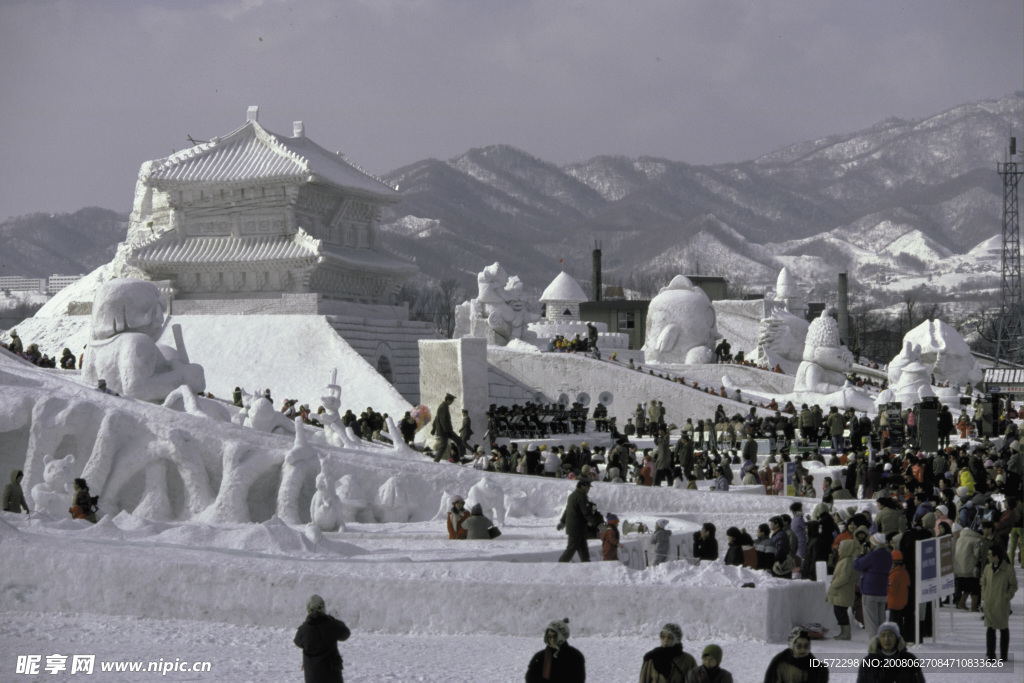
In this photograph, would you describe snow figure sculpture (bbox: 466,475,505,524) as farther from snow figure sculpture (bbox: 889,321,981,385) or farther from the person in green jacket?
snow figure sculpture (bbox: 889,321,981,385)

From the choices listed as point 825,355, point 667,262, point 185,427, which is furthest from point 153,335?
point 667,262

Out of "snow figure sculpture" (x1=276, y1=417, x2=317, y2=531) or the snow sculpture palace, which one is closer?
"snow figure sculpture" (x1=276, y1=417, x2=317, y2=531)

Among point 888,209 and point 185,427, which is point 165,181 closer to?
point 185,427

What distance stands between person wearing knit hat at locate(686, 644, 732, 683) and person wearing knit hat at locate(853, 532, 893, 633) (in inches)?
151

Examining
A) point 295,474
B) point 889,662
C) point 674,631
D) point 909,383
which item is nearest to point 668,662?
point 674,631

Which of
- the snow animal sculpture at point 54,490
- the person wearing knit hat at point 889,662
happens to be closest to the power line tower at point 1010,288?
the snow animal sculpture at point 54,490

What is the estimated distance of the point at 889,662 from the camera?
6.12 metres

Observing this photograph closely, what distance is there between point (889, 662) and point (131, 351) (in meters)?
11.4

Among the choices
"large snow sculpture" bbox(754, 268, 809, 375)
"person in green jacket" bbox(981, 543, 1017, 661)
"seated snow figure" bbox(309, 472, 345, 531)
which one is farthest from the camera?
"large snow sculpture" bbox(754, 268, 809, 375)

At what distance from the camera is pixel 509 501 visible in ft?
48.1

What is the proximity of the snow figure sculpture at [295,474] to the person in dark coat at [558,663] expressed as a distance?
25.4ft

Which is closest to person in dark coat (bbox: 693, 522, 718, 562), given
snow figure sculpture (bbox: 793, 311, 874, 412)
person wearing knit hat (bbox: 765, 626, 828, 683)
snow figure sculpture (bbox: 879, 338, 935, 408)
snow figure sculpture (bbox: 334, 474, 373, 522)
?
snow figure sculpture (bbox: 334, 474, 373, 522)

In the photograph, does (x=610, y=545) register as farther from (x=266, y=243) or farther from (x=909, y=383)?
(x=266, y=243)

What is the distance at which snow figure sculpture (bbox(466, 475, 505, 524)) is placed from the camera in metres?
13.9
